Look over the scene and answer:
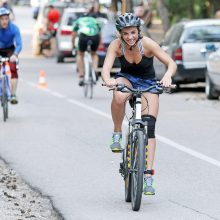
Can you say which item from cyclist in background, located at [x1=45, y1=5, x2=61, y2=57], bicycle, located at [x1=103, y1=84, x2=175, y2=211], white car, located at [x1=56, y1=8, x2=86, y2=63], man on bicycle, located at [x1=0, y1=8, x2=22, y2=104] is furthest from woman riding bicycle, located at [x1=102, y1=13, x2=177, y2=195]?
cyclist in background, located at [x1=45, y1=5, x2=61, y2=57]

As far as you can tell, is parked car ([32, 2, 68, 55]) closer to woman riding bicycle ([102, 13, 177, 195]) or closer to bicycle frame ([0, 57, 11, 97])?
bicycle frame ([0, 57, 11, 97])

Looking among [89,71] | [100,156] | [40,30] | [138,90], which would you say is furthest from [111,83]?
[40,30]

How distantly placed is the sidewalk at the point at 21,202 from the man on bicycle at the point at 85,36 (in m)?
10.8

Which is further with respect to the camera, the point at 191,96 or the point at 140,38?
the point at 191,96

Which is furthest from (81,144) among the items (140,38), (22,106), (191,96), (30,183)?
(191,96)

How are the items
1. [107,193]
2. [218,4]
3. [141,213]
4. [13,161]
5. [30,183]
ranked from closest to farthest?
[141,213]
[107,193]
[30,183]
[13,161]
[218,4]

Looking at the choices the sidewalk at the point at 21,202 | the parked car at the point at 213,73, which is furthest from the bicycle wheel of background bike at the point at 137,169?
the parked car at the point at 213,73

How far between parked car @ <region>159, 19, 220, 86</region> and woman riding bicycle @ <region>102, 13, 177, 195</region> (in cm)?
1353

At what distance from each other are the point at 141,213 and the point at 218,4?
3467 centimetres

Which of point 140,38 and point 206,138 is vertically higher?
point 140,38

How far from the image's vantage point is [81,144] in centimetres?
1399

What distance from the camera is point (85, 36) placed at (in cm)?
2198

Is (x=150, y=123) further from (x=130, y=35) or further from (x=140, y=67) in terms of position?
(x=130, y=35)

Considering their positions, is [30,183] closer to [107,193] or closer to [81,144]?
[107,193]
